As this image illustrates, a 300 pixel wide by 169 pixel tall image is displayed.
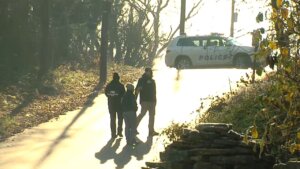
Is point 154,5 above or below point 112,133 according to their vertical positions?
above

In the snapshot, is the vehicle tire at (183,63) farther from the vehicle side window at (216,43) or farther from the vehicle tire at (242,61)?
the vehicle side window at (216,43)

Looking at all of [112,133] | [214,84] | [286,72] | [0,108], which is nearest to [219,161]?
[286,72]

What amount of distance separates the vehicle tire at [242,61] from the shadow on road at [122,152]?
16.1m

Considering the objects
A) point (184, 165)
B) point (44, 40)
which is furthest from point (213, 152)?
point (44, 40)

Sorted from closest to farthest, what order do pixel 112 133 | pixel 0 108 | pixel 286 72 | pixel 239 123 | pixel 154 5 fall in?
pixel 286 72
pixel 239 123
pixel 112 133
pixel 0 108
pixel 154 5

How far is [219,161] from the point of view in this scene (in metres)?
8.48

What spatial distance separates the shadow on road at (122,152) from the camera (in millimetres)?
12273

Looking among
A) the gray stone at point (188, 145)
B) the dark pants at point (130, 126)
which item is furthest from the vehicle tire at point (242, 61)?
the gray stone at point (188, 145)

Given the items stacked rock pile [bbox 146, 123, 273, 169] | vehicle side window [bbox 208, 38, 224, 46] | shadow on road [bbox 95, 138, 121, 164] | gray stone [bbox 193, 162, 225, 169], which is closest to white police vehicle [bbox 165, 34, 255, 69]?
vehicle side window [bbox 208, 38, 224, 46]

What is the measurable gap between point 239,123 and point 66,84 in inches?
504

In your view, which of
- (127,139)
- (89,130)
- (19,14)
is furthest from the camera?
(19,14)

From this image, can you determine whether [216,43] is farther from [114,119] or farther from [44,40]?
[44,40]

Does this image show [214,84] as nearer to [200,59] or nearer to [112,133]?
[200,59]

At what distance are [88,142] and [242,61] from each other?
16.8 m
